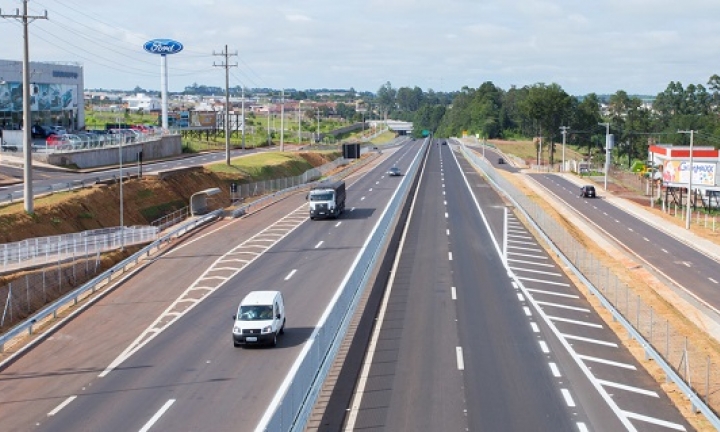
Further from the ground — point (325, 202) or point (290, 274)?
point (325, 202)

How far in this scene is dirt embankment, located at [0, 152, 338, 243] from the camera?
53562 millimetres

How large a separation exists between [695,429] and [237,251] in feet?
110

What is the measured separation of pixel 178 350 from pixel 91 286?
39.3 feet

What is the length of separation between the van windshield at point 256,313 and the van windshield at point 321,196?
111 feet

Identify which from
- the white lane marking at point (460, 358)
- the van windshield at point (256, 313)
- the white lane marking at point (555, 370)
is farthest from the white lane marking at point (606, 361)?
the van windshield at point (256, 313)

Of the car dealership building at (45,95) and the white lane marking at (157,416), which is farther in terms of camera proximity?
the car dealership building at (45,95)

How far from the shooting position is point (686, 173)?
85938 mm

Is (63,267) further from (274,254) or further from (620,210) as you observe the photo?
(620,210)

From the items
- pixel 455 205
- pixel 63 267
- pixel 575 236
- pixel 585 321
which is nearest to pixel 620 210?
pixel 455 205

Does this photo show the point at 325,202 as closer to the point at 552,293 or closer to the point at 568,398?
the point at 552,293

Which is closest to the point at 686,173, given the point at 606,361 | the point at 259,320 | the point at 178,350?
the point at 606,361

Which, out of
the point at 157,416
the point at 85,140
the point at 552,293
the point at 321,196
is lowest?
the point at 157,416

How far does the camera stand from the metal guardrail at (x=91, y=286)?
33469 mm

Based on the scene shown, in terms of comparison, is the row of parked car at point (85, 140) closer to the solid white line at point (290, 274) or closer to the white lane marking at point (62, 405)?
the solid white line at point (290, 274)
